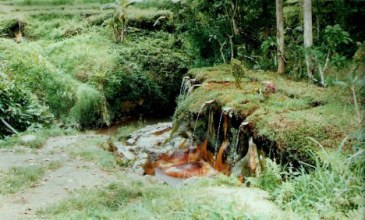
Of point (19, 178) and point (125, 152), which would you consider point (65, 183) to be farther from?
point (125, 152)

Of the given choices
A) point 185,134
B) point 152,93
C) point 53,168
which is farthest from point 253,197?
point 152,93

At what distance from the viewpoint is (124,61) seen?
14484mm

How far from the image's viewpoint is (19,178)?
6.39m

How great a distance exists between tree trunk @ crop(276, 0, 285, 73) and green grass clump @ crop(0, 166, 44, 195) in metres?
5.79

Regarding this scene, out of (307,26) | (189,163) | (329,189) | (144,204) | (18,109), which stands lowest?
(189,163)

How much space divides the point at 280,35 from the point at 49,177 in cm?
583

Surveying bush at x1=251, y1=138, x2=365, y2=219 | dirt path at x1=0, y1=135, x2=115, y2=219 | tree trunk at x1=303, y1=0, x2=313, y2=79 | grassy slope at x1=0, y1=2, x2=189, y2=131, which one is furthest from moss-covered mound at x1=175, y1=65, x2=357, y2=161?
grassy slope at x1=0, y1=2, x2=189, y2=131

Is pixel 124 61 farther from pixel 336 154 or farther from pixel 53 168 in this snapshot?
pixel 336 154

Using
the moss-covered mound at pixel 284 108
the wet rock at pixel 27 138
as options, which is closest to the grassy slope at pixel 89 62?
the wet rock at pixel 27 138

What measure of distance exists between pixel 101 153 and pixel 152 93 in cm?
644

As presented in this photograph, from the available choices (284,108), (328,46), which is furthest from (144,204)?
(328,46)

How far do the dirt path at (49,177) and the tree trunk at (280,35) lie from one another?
490 cm

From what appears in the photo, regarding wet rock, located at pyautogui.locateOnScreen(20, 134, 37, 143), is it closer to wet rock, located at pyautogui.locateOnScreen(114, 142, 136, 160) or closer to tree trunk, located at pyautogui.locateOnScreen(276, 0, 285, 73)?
wet rock, located at pyautogui.locateOnScreen(114, 142, 136, 160)

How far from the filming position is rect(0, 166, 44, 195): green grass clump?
598 centimetres
